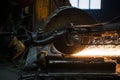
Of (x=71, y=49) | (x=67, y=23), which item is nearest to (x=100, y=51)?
(x=71, y=49)

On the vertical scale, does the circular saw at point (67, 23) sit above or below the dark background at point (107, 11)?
below

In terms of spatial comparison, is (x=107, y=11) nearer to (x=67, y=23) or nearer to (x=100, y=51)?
(x=100, y=51)

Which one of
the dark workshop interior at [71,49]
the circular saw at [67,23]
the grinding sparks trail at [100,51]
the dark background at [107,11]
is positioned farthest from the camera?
the dark background at [107,11]

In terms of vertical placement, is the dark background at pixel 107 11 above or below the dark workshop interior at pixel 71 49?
above

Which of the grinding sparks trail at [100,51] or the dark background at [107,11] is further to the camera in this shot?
the dark background at [107,11]

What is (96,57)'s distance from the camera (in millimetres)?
3668

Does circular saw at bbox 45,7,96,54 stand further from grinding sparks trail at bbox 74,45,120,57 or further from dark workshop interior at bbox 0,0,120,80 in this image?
grinding sparks trail at bbox 74,45,120,57

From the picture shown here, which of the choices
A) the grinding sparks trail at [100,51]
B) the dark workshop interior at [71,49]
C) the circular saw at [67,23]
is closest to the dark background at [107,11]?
the dark workshop interior at [71,49]

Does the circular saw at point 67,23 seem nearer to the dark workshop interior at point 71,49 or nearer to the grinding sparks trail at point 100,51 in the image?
the dark workshop interior at point 71,49

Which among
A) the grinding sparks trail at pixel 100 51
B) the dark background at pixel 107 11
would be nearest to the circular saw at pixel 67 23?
the grinding sparks trail at pixel 100 51

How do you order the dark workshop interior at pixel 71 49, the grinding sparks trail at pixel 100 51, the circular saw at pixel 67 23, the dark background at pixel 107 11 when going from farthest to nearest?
the dark background at pixel 107 11, the grinding sparks trail at pixel 100 51, the circular saw at pixel 67 23, the dark workshop interior at pixel 71 49

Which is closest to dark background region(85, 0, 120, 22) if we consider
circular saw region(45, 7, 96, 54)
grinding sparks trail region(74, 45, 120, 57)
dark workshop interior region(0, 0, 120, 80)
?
dark workshop interior region(0, 0, 120, 80)

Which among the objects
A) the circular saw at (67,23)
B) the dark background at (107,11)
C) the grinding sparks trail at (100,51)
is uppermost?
the dark background at (107,11)

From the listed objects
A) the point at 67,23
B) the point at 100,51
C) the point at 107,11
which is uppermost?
the point at 107,11
